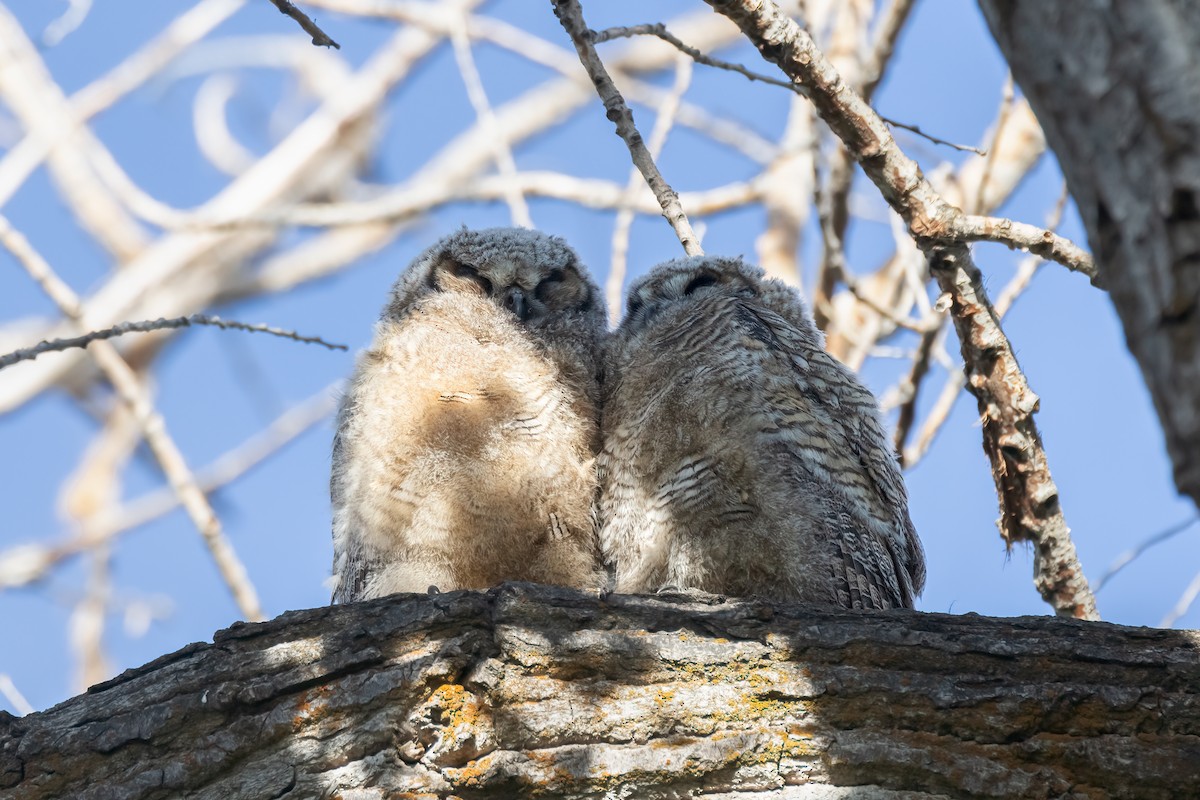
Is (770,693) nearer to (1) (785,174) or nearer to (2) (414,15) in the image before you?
(1) (785,174)

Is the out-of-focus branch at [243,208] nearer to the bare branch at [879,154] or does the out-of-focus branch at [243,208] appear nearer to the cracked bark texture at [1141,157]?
the bare branch at [879,154]

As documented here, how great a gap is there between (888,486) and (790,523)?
0.60m

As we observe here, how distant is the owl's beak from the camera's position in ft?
16.5

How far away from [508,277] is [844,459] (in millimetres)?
1618

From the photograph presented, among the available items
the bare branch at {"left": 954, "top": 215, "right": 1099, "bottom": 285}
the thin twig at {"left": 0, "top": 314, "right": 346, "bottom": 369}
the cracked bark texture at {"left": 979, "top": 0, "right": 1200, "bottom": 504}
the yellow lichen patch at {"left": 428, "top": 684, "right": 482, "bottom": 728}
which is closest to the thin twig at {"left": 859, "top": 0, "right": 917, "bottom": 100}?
the bare branch at {"left": 954, "top": 215, "right": 1099, "bottom": 285}

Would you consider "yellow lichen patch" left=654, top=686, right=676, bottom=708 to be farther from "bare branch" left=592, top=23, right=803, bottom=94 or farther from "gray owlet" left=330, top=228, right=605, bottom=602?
"bare branch" left=592, top=23, right=803, bottom=94

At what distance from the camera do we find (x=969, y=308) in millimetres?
4273

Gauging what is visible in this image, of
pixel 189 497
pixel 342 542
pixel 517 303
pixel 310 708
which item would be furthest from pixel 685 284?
pixel 189 497

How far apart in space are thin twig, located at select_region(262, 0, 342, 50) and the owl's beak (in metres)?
1.65

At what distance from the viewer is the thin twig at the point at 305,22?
348 centimetres

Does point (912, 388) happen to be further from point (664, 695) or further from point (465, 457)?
point (664, 695)

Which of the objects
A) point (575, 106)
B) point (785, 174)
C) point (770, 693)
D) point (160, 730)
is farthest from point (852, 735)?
point (575, 106)

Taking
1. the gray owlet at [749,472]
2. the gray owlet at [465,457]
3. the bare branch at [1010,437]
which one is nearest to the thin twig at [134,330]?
the gray owlet at [465,457]

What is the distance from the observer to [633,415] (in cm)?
445
